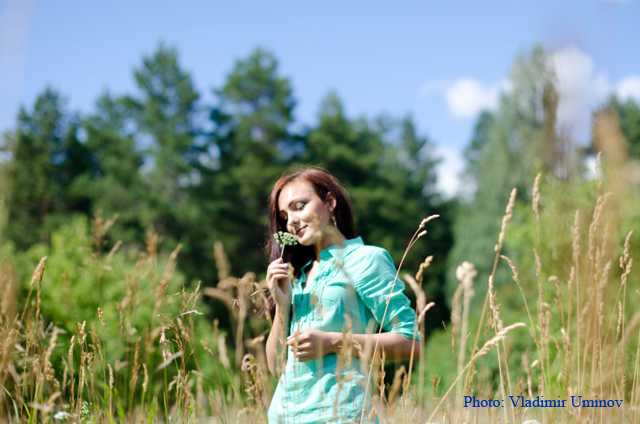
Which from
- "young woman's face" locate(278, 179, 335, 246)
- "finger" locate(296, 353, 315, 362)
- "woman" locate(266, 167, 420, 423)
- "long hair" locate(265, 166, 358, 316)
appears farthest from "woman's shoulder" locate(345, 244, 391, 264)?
"finger" locate(296, 353, 315, 362)

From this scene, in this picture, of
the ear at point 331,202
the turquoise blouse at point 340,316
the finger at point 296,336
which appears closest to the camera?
the finger at point 296,336

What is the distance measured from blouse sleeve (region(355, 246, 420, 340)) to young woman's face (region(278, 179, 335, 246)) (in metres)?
0.23

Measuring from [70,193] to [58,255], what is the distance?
1035cm

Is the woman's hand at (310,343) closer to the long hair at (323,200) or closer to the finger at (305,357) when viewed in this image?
the finger at (305,357)

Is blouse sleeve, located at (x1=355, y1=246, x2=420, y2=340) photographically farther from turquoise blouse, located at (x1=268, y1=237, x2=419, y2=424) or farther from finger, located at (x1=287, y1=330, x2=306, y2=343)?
finger, located at (x1=287, y1=330, x2=306, y2=343)

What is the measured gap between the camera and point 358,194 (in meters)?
21.0

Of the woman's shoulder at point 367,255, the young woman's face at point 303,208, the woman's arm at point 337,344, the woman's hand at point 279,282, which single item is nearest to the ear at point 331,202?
the young woman's face at point 303,208

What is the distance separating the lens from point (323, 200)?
1994 millimetres

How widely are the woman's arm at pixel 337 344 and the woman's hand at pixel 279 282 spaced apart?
0.13 metres

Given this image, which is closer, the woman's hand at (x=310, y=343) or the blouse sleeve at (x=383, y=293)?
the woman's hand at (x=310, y=343)

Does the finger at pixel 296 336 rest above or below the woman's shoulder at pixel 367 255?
below

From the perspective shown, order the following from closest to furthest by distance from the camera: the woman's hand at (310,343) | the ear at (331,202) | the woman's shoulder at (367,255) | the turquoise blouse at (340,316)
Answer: the woman's hand at (310,343) → the turquoise blouse at (340,316) → the woman's shoulder at (367,255) → the ear at (331,202)

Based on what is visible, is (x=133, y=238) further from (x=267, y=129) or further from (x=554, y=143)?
(x=554, y=143)

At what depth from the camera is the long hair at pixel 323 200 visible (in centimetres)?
202
